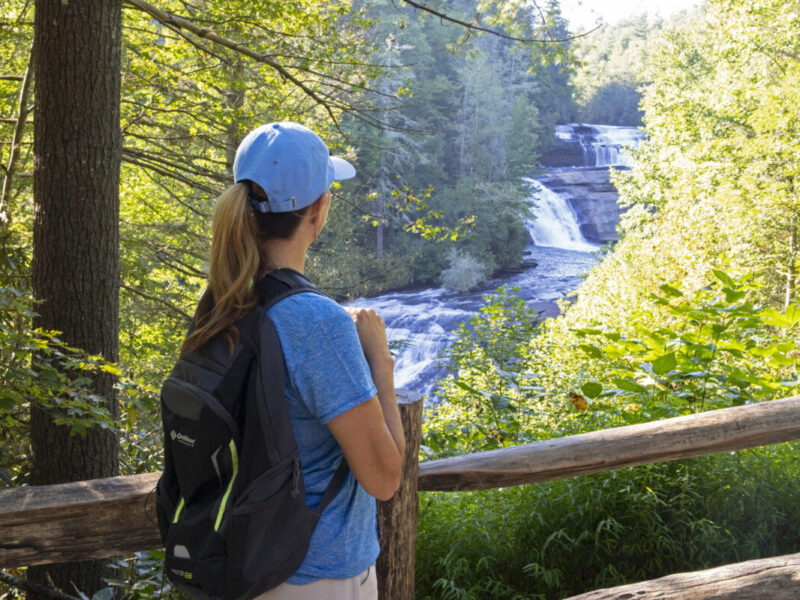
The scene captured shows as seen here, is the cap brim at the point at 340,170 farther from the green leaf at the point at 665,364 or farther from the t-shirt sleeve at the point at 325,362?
the green leaf at the point at 665,364

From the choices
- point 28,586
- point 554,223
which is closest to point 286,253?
point 28,586

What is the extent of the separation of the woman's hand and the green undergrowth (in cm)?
168

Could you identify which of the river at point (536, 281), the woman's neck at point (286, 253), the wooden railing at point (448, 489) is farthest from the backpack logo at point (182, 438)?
the river at point (536, 281)

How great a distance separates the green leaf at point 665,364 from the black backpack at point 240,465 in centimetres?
266

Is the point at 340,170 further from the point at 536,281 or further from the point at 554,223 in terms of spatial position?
the point at 554,223

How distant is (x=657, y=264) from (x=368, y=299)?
48.2 feet

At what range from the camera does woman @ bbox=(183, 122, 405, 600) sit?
129cm

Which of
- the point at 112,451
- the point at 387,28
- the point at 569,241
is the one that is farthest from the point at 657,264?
Answer: the point at 387,28

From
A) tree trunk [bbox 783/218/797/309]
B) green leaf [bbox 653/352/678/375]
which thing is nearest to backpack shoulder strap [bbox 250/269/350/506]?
green leaf [bbox 653/352/678/375]

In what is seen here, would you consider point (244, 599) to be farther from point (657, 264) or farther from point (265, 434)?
point (657, 264)

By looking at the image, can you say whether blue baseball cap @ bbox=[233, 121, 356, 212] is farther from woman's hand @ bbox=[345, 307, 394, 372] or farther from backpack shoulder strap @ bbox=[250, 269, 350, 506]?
woman's hand @ bbox=[345, 307, 394, 372]

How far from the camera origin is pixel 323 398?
1.29m

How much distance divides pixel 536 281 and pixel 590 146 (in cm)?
1475

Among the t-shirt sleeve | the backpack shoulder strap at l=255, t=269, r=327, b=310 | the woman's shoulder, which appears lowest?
the t-shirt sleeve
